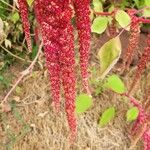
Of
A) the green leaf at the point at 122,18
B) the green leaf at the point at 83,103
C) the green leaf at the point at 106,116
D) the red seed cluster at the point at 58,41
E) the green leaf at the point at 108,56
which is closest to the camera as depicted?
the red seed cluster at the point at 58,41

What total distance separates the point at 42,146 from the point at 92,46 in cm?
61

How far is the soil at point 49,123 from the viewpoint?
6.99 ft

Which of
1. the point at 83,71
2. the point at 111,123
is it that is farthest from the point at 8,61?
the point at 83,71

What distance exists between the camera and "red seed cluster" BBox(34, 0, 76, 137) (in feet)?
1.71

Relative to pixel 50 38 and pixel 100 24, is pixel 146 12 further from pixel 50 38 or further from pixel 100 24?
pixel 50 38

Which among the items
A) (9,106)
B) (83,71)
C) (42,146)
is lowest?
(42,146)

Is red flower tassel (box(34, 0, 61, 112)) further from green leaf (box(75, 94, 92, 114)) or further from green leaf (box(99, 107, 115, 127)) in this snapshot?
green leaf (box(99, 107, 115, 127))

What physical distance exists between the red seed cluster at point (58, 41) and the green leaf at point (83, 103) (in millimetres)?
994

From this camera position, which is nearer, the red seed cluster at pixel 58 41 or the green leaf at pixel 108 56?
the red seed cluster at pixel 58 41

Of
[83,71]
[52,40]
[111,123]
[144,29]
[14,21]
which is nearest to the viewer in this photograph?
[52,40]

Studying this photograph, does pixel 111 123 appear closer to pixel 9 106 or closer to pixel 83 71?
pixel 9 106

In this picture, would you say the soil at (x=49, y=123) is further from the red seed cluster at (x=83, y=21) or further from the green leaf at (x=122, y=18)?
the red seed cluster at (x=83, y=21)

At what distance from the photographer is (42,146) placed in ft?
Answer: 6.98

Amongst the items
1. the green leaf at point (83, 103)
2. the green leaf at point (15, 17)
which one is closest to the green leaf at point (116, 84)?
the green leaf at point (83, 103)
